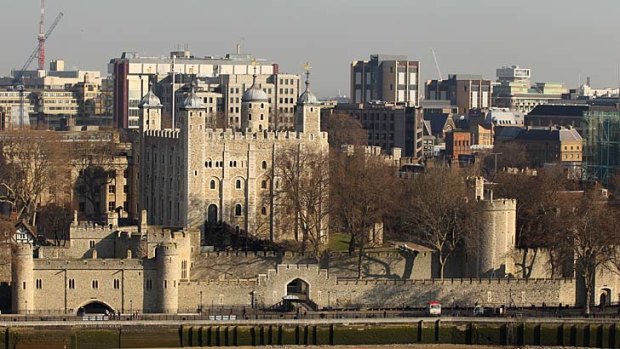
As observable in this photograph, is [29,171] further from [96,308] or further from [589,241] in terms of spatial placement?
[589,241]

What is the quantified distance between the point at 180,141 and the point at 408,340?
90.0 feet

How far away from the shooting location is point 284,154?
106 metres

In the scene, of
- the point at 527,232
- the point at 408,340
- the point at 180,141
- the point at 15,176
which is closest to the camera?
the point at 408,340

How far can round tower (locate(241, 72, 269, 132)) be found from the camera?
11162cm

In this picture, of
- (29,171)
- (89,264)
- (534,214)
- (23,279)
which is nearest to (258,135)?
(29,171)

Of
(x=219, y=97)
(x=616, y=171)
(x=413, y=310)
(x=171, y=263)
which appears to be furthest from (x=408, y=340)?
(x=219, y=97)

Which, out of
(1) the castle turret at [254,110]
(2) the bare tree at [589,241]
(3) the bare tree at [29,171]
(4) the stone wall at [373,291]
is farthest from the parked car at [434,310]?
(3) the bare tree at [29,171]

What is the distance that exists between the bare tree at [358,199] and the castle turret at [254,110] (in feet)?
16.5

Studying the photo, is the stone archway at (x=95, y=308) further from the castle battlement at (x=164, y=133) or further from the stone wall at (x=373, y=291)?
the castle battlement at (x=164, y=133)

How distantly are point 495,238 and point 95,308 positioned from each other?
19533 mm

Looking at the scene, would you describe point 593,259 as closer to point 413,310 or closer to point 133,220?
point 413,310

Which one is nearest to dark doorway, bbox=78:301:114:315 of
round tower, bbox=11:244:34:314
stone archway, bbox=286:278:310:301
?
round tower, bbox=11:244:34:314

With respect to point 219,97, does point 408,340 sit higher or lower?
lower

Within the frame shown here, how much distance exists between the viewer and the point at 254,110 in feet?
368
